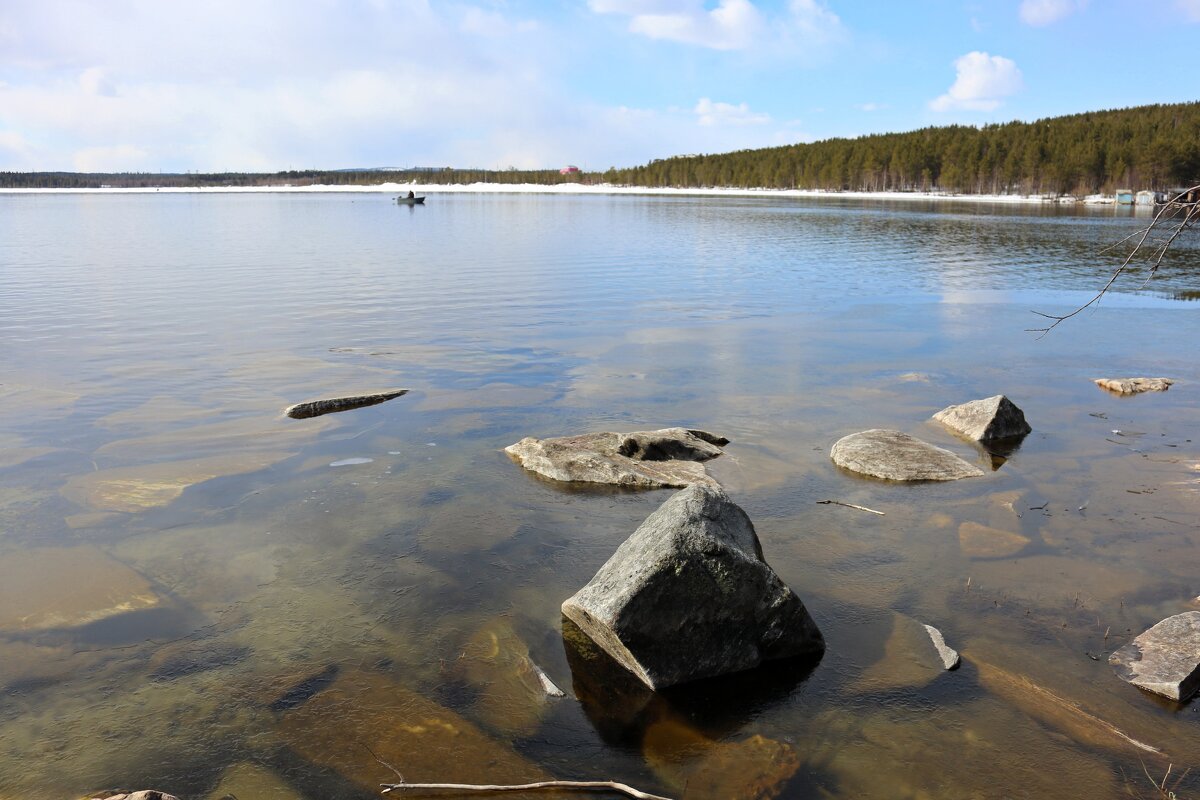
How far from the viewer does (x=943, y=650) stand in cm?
750

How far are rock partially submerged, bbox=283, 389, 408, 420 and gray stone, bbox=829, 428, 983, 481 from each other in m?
8.62

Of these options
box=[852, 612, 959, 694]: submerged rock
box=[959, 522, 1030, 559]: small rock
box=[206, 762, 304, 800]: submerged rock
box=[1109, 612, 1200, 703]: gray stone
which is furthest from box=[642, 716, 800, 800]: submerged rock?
box=[959, 522, 1030, 559]: small rock

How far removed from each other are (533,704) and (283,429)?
897 centimetres

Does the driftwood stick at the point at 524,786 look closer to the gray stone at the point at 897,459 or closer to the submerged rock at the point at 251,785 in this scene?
the submerged rock at the point at 251,785

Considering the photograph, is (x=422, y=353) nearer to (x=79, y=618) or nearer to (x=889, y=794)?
(x=79, y=618)

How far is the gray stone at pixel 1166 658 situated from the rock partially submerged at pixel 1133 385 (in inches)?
427

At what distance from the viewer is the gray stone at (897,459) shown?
11789 millimetres

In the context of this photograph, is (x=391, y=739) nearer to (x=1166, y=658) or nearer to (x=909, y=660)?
(x=909, y=660)

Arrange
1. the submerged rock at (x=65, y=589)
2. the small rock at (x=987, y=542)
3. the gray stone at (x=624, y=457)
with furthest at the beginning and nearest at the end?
the gray stone at (x=624, y=457), the small rock at (x=987, y=542), the submerged rock at (x=65, y=589)

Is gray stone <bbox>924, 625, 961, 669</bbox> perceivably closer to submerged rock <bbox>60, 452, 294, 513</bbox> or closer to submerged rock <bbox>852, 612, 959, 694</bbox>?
submerged rock <bbox>852, 612, 959, 694</bbox>

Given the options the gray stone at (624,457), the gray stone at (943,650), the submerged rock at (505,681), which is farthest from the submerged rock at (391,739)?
the gray stone at (624,457)

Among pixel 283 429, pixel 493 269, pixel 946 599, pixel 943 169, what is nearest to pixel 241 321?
pixel 283 429

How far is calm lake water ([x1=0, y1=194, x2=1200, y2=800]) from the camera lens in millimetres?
6219

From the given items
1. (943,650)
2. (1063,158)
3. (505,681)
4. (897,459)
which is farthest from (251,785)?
(1063,158)
